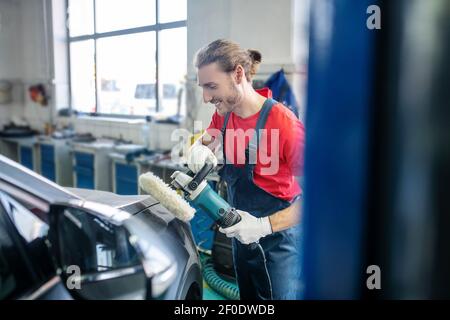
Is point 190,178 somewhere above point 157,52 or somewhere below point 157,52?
below

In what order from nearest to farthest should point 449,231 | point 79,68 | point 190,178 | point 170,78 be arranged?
point 449,231 → point 190,178 → point 170,78 → point 79,68

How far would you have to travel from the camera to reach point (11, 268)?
3.14 feet

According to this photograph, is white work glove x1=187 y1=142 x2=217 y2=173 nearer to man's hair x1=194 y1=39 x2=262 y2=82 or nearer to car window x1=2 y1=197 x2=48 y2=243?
man's hair x1=194 y1=39 x2=262 y2=82

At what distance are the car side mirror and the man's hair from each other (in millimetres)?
494

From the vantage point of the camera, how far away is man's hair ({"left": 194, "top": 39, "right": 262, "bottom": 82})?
99 cm

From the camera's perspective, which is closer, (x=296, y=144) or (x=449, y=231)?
(x=449, y=231)

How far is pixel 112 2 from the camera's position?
1.18 m

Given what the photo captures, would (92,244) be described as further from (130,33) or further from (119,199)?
(130,33)

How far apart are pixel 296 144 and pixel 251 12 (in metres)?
0.38

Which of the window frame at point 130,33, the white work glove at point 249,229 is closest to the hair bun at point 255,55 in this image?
the window frame at point 130,33

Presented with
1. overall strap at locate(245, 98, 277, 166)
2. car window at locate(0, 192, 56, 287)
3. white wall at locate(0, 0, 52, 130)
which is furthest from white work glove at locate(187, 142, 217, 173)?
white wall at locate(0, 0, 52, 130)

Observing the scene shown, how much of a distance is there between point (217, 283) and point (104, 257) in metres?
0.34
